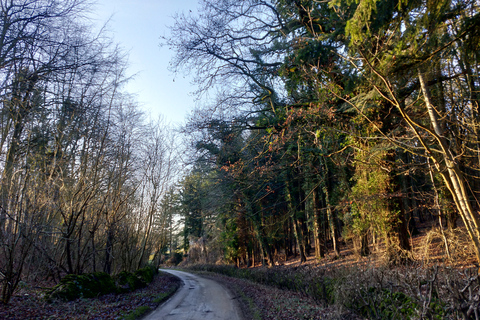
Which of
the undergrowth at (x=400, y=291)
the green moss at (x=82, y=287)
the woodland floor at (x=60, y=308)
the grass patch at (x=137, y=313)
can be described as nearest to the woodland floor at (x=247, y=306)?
the woodland floor at (x=60, y=308)

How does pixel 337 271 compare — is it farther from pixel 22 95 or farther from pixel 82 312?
pixel 22 95

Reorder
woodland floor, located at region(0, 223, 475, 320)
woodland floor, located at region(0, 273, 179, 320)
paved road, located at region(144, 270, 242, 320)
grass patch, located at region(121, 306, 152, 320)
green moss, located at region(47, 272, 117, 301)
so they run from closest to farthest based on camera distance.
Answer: woodland floor, located at region(0, 273, 179, 320) < woodland floor, located at region(0, 223, 475, 320) < grass patch, located at region(121, 306, 152, 320) < paved road, located at region(144, 270, 242, 320) < green moss, located at region(47, 272, 117, 301)

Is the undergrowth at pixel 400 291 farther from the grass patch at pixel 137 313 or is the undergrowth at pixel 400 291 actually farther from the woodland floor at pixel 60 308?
the woodland floor at pixel 60 308

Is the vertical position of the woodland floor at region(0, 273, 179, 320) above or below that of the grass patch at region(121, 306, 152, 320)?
above

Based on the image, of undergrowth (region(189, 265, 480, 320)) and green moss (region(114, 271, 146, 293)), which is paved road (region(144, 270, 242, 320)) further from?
undergrowth (region(189, 265, 480, 320))

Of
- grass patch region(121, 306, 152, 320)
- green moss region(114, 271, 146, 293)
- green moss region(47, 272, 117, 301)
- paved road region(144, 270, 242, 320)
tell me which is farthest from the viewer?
green moss region(114, 271, 146, 293)

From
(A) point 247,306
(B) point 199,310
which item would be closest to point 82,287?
(B) point 199,310

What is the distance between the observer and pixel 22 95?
8.83 metres

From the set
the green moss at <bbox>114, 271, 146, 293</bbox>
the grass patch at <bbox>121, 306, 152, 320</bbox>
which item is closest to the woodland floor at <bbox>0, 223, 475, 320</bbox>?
the grass patch at <bbox>121, 306, 152, 320</bbox>

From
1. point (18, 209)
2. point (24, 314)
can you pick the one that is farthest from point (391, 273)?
point (18, 209)

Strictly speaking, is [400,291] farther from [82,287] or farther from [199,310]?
[82,287]

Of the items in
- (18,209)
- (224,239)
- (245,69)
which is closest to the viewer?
(18,209)

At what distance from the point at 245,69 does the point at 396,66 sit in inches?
270

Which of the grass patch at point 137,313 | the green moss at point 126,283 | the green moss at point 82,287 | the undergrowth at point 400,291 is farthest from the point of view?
the green moss at point 126,283
